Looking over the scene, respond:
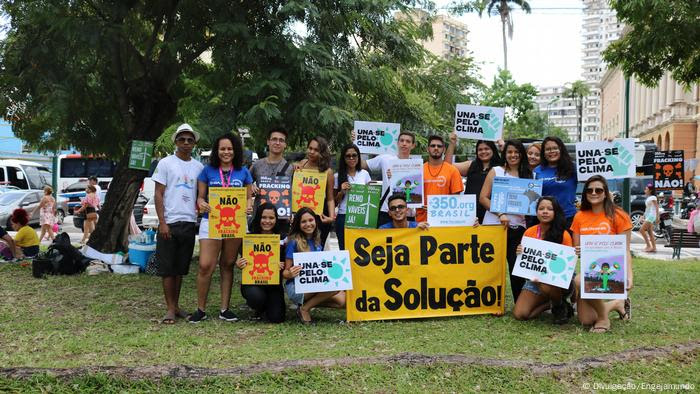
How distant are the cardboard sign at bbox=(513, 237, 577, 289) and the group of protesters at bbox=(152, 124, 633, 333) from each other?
0.50ft

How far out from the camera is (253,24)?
30.5ft

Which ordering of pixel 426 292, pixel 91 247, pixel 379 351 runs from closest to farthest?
pixel 379 351 < pixel 426 292 < pixel 91 247

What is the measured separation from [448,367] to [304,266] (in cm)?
203

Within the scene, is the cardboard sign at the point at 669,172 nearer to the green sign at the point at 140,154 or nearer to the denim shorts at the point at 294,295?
the denim shorts at the point at 294,295

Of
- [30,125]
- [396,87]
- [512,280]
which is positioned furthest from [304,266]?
[30,125]

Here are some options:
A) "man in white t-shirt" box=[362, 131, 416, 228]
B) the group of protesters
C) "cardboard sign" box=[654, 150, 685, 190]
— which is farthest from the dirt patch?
"cardboard sign" box=[654, 150, 685, 190]

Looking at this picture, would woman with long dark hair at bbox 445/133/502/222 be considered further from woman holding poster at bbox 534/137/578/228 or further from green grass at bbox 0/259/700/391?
green grass at bbox 0/259/700/391

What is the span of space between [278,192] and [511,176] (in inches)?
95.7

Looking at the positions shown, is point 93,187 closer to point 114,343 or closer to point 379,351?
point 114,343

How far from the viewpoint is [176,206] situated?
683 cm

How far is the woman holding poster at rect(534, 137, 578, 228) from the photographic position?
23.3 ft

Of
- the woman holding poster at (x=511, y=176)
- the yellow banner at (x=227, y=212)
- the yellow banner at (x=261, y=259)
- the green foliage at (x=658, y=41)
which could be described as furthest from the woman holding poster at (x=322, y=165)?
the green foliage at (x=658, y=41)

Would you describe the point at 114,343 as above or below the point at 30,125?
below

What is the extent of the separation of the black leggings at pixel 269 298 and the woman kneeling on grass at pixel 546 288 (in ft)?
7.89
